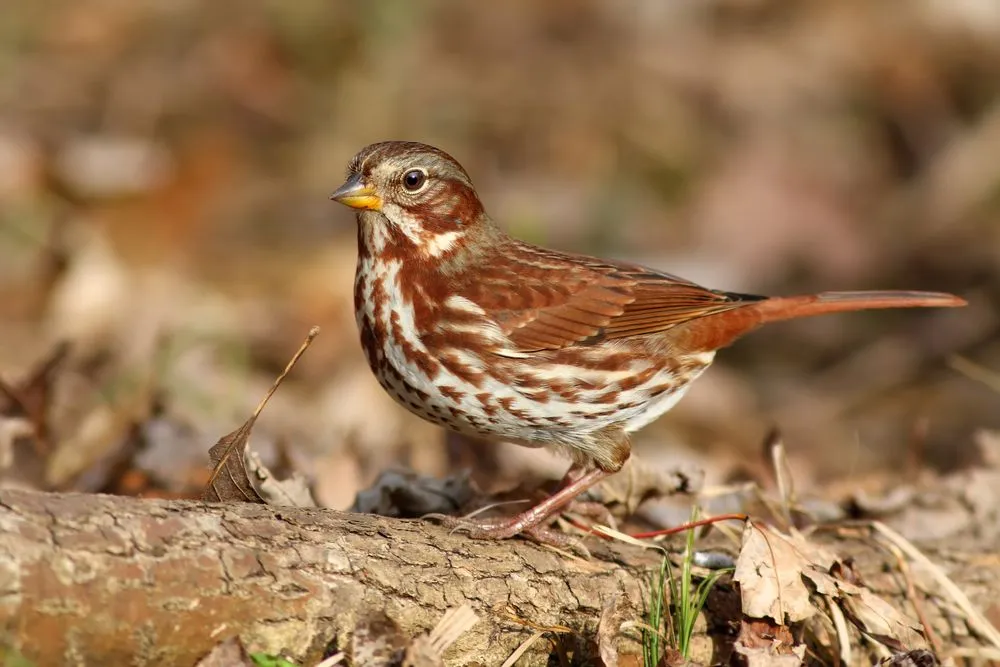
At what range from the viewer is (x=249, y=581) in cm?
287

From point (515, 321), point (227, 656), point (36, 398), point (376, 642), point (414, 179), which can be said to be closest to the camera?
point (227, 656)

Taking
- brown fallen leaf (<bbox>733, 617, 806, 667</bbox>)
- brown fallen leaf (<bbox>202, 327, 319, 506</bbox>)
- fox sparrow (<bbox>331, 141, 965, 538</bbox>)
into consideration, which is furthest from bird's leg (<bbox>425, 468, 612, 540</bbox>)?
brown fallen leaf (<bbox>733, 617, 806, 667</bbox>)

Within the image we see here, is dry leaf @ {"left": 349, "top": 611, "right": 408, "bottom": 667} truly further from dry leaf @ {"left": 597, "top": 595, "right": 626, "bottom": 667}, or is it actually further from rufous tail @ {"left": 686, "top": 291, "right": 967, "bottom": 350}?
rufous tail @ {"left": 686, "top": 291, "right": 967, "bottom": 350}

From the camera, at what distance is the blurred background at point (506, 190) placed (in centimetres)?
648

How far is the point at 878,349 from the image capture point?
27.8ft

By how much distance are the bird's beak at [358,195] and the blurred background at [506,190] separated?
47.3 inches

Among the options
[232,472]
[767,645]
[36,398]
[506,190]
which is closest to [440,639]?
[232,472]

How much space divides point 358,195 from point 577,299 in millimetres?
821

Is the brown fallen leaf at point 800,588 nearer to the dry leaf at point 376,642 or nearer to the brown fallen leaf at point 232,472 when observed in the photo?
the dry leaf at point 376,642

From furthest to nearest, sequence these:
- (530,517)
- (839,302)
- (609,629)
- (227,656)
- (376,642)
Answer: (839,302) → (530,517) → (609,629) → (376,642) → (227,656)

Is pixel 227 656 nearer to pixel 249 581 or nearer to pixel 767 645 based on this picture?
pixel 249 581

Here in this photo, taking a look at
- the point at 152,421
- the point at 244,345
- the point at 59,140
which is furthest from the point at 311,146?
the point at 152,421

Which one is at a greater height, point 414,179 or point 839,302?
point 414,179

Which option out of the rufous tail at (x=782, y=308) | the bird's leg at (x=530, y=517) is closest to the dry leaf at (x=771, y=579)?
the bird's leg at (x=530, y=517)
